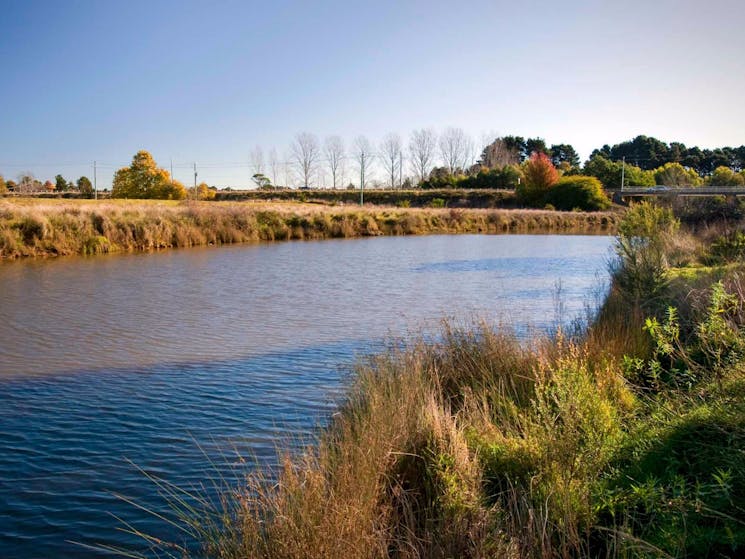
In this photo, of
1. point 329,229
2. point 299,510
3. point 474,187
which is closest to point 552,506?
point 299,510

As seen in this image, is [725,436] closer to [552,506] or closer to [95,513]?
[552,506]

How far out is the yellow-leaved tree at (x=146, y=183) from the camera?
6244cm

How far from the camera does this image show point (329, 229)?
4000 cm

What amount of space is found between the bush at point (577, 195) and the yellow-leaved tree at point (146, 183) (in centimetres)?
3966

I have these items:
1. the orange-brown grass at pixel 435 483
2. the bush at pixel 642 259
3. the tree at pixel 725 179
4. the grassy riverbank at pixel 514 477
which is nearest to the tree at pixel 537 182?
the tree at pixel 725 179

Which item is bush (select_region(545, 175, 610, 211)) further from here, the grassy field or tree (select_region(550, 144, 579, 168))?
tree (select_region(550, 144, 579, 168))

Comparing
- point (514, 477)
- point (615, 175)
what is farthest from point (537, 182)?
point (514, 477)

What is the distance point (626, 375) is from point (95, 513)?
17.5 ft

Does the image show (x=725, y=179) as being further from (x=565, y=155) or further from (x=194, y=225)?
(x=194, y=225)

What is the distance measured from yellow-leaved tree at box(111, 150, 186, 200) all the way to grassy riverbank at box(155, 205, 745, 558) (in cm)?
5957

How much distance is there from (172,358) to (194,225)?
2318 cm

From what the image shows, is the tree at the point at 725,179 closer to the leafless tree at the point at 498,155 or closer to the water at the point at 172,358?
the leafless tree at the point at 498,155

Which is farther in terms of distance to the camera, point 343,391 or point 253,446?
point 343,391

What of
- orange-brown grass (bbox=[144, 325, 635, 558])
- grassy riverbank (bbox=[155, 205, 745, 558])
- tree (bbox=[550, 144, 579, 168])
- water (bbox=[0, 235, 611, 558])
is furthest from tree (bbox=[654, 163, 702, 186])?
orange-brown grass (bbox=[144, 325, 635, 558])
